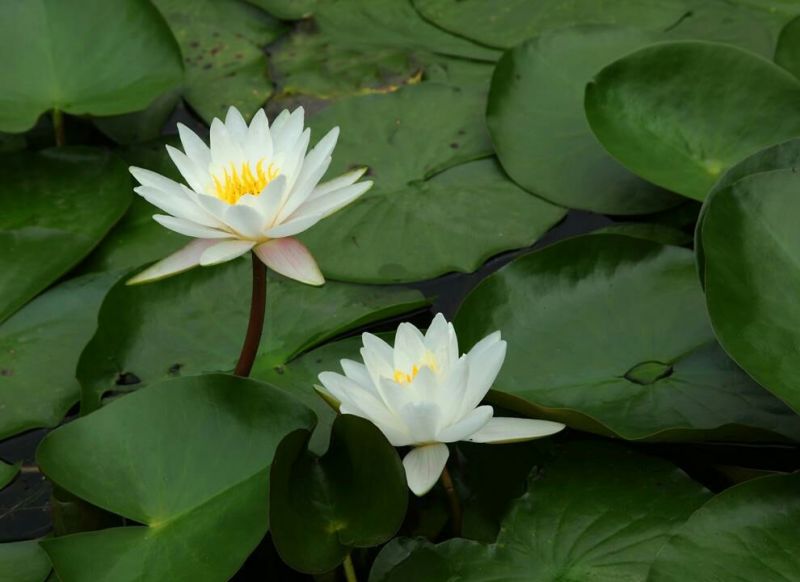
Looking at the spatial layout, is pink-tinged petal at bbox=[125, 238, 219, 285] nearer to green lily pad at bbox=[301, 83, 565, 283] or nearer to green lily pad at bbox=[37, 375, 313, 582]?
green lily pad at bbox=[37, 375, 313, 582]

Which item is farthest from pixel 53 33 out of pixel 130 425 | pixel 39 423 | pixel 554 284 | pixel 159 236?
pixel 554 284

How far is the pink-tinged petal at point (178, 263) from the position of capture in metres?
1.46

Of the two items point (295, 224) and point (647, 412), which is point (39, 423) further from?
point (647, 412)

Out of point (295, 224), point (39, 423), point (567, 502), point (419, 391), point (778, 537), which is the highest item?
point (295, 224)

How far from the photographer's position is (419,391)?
1331 mm

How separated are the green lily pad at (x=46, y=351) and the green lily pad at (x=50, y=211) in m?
0.04

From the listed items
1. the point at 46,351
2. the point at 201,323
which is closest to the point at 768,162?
the point at 201,323

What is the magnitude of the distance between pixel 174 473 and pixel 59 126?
3.94 feet

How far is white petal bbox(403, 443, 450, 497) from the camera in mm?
1351

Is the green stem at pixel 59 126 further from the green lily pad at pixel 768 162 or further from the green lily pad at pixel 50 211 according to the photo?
the green lily pad at pixel 768 162

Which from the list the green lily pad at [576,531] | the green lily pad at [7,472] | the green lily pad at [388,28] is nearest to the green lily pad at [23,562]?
the green lily pad at [7,472]

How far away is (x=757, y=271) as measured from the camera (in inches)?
57.4

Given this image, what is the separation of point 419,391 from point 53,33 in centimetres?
155

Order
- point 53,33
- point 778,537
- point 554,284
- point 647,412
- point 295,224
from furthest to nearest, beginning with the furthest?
point 53,33
point 554,284
point 647,412
point 295,224
point 778,537
